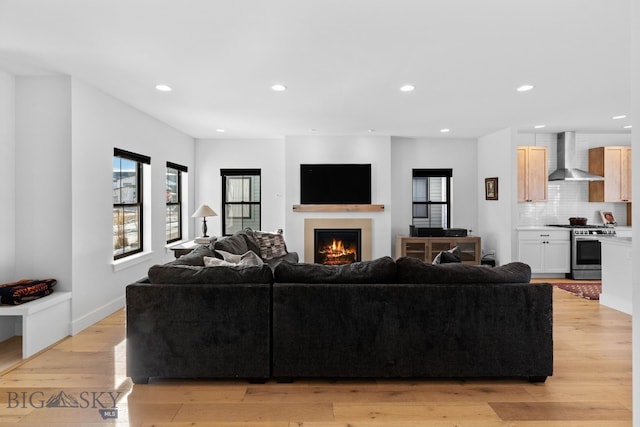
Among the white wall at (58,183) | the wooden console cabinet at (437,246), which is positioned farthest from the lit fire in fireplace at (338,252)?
the white wall at (58,183)

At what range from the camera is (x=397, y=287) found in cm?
258

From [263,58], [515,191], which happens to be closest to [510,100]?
[515,191]

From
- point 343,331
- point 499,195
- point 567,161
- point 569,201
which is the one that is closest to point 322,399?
point 343,331

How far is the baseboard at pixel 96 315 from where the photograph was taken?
3.67 meters

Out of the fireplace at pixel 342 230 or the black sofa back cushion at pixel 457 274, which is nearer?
the black sofa back cushion at pixel 457 274

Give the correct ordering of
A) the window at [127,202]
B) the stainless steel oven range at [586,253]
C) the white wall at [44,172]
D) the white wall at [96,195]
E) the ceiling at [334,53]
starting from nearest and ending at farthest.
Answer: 1. the ceiling at [334,53]
2. the white wall at [44,172]
3. the white wall at [96,195]
4. the window at [127,202]
5. the stainless steel oven range at [586,253]

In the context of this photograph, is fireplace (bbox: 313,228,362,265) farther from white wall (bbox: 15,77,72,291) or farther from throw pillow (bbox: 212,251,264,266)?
white wall (bbox: 15,77,72,291)

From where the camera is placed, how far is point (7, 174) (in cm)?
350

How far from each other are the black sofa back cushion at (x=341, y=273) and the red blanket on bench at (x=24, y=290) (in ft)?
7.52

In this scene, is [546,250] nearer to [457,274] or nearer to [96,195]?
[457,274]

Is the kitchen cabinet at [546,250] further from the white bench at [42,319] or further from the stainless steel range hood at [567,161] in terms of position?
the white bench at [42,319]

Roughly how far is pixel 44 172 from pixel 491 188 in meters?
6.45

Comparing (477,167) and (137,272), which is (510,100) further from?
(137,272)

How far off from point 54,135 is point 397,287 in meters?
3.46
